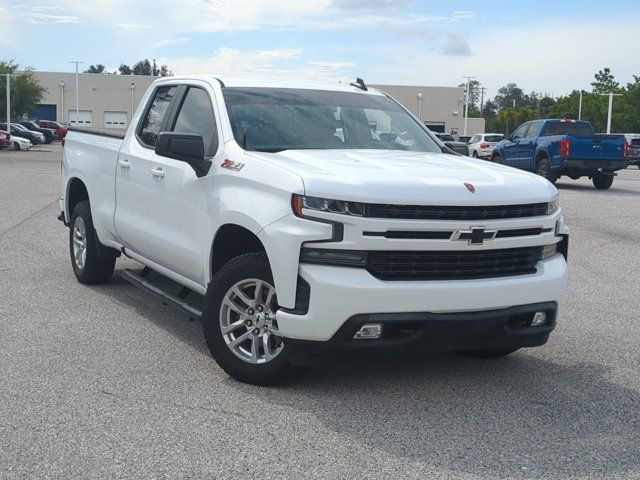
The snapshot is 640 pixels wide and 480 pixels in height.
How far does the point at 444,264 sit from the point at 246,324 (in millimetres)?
1286

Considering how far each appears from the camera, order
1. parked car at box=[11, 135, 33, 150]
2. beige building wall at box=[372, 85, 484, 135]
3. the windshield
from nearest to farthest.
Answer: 1. the windshield
2. parked car at box=[11, 135, 33, 150]
3. beige building wall at box=[372, 85, 484, 135]

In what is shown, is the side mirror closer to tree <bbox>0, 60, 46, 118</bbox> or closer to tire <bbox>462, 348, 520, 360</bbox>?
tire <bbox>462, 348, 520, 360</bbox>

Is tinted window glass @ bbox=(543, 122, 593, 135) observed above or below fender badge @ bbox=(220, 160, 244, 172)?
above

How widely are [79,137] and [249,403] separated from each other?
4.38m

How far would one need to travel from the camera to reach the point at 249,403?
5.11m

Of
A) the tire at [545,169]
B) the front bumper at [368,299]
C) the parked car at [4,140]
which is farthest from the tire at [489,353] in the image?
the parked car at [4,140]

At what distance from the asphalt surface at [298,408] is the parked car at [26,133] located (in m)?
56.0

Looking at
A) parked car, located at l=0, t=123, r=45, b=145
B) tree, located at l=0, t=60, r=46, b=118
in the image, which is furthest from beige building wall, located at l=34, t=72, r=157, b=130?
parked car, located at l=0, t=123, r=45, b=145

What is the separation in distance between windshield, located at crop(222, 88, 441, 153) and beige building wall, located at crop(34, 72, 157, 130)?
75.3m

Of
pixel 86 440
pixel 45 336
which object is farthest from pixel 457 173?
pixel 45 336

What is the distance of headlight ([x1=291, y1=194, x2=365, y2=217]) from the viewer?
15.9 ft

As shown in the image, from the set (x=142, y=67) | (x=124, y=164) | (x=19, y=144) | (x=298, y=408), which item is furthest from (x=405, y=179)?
(x=142, y=67)

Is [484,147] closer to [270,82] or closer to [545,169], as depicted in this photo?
[545,169]

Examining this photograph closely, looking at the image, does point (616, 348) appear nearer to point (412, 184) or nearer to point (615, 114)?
point (412, 184)
